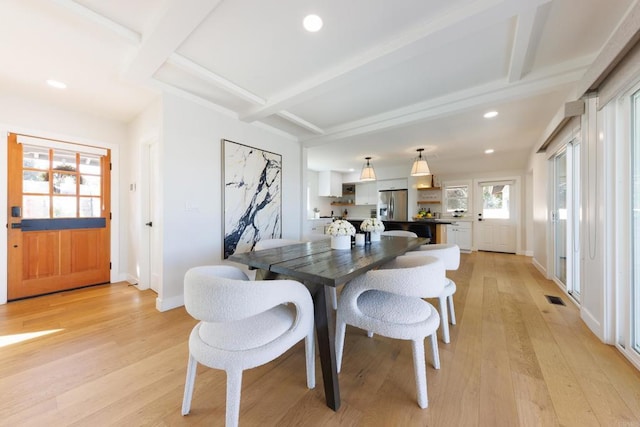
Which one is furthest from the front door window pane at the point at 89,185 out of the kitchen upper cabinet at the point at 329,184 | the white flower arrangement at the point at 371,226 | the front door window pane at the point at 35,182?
the kitchen upper cabinet at the point at 329,184

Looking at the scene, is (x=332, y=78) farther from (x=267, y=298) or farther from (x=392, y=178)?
(x=392, y=178)

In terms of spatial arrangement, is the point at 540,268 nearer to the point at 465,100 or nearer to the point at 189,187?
the point at 465,100

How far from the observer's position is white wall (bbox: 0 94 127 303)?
8.97 ft

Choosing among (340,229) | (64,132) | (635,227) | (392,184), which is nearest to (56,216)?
(64,132)

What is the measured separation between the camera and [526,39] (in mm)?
1767

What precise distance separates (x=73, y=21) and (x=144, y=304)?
2.61 meters

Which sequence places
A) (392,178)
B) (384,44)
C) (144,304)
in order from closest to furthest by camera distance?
1. (384,44)
2. (144,304)
3. (392,178)

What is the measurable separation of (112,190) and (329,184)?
5.07 m

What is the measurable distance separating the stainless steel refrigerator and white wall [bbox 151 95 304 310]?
4.93m

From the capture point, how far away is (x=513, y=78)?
2297 millimetres

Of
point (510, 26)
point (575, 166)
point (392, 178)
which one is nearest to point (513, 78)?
point (510, 26)

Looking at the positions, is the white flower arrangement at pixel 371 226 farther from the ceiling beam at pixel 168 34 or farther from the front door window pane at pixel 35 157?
the front door window pane at pixel 35 157

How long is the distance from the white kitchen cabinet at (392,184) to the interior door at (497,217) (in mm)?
1896

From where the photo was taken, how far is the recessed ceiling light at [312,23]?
64.9 inches
